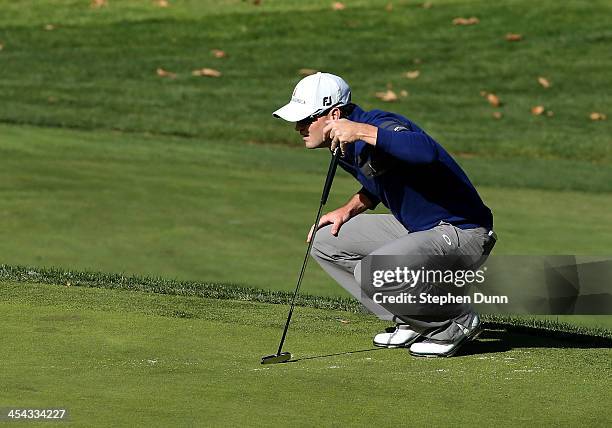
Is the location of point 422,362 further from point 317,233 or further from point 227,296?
point 227,296

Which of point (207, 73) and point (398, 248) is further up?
point (207, 73)

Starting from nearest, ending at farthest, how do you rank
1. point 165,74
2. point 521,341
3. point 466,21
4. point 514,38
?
point 521,341, point 165,74, point 514,38, point 466,21

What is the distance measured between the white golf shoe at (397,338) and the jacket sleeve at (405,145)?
3.36 feet

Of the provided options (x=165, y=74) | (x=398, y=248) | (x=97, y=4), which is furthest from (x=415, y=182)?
(x=97, y=4)

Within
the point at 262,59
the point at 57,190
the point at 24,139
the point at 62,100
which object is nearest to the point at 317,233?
the point at 57,190

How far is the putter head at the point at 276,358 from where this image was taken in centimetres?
617

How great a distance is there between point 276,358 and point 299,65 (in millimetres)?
17373

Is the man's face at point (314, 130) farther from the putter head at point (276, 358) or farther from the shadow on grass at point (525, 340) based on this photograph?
the shadow on grass at point (525, 340)

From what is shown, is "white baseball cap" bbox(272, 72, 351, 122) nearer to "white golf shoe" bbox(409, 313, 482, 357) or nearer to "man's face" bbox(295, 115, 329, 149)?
"man's face" bbox(295, 115, 329, 149)

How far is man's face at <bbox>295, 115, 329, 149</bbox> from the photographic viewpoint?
6648 millimetres

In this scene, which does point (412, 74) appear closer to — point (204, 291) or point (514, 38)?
point (514, 38)

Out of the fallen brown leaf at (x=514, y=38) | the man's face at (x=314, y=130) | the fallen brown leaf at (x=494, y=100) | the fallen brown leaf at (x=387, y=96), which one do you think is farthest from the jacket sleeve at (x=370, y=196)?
the fallen brown leaf at (x=514, y=38)

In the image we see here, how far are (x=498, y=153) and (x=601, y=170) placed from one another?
66.0 inches

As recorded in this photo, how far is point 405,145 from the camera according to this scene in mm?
6223
